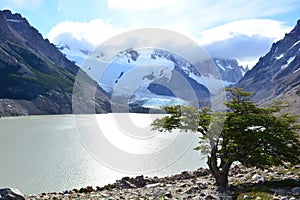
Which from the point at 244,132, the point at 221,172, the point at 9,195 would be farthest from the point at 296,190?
the point at 9,195

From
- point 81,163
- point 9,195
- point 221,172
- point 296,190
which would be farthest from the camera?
point 81,163

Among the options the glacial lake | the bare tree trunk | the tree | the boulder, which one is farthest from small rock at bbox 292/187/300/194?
the glacial lake

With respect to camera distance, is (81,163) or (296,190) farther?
(81,163)

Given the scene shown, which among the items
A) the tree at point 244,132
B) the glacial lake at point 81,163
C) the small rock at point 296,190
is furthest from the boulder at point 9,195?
the small rock at point 296,190

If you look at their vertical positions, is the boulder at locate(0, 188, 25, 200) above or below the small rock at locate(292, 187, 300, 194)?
below

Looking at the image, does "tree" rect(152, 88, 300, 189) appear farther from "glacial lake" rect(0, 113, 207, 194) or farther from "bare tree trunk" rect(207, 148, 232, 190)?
"glacial lake" rect(0, 113, 207, 194)

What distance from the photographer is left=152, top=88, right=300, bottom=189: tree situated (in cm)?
1884

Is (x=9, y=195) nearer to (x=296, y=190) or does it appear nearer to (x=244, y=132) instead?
(x=244, y=132)

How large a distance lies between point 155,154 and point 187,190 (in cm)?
3545

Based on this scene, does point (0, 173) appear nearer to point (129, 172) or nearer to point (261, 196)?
point (129, 172)

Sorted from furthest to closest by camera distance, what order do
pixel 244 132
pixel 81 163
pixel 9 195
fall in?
pixel 81 163, pixel 9 195, pixel 244 132

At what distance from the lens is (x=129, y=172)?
42.3 metres

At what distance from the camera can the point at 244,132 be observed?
19.2 m

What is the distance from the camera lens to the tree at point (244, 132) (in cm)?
1884
